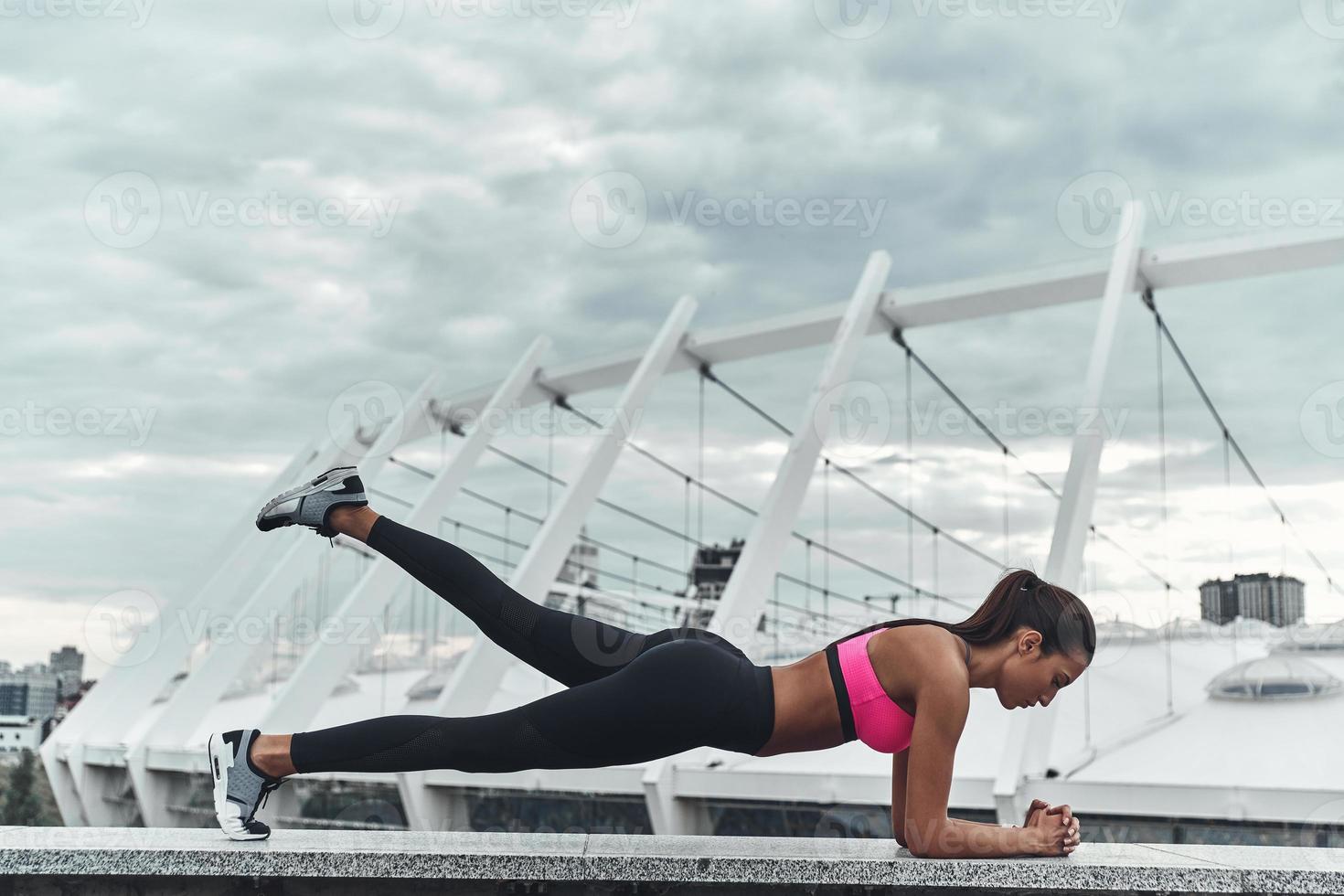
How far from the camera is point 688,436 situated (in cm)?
1722

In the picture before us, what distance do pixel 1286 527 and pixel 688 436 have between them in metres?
9.60

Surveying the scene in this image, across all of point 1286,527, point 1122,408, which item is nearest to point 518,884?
point 1122,408

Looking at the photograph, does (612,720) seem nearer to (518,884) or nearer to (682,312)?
(518,884)

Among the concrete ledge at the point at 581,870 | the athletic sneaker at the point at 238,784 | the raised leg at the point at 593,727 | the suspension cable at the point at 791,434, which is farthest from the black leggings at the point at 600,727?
the suspension cable at the point at 791,434

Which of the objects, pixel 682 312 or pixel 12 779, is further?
pixel 12 779

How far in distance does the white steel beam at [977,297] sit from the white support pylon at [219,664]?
7.66 ft

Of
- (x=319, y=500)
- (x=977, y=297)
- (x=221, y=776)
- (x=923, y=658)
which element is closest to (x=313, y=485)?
(x=319, y=500)

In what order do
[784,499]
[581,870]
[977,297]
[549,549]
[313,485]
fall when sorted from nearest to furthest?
[581,870] < [313,485] < [784,499] < [977,297] < [549,549]

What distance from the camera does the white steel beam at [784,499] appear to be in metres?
9.53

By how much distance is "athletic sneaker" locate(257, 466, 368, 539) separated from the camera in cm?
338

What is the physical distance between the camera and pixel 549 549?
36.8 feet

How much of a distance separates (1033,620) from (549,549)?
840 centimetres

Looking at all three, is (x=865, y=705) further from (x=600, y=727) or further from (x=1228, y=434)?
(x=1228, y=434)

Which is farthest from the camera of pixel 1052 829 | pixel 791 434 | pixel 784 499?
pixel 791 434
